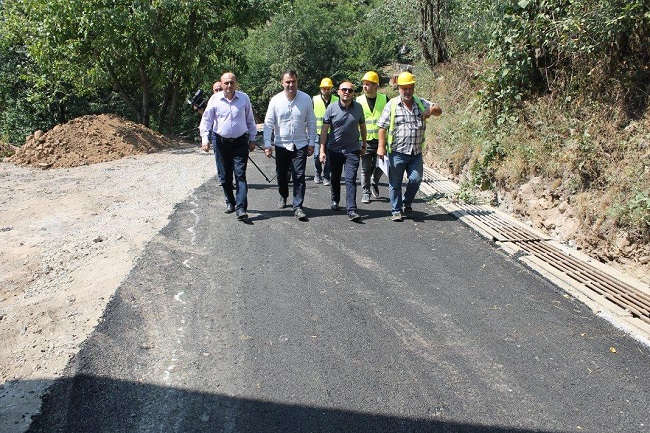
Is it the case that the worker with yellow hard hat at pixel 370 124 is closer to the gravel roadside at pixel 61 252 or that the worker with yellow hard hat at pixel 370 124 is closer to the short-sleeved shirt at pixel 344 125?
the short-sleeved shirt at pixel 344 125

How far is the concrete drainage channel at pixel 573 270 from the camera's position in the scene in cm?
493

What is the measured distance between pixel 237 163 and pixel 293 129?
0.92 meters

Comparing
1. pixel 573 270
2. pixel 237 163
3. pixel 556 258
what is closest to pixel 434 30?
pixel 237 163

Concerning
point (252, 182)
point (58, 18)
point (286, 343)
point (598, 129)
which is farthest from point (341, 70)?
point (286, 343)

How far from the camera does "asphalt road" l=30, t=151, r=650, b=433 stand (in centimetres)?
353

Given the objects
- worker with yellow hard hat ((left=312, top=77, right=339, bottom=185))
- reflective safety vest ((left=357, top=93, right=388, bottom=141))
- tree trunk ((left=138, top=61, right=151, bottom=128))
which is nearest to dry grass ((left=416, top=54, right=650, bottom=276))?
reflective safety vest ((left=357, top=93, right=388, bottom=141))

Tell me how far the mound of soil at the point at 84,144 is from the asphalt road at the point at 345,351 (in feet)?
31.4

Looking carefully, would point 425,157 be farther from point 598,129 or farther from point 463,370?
point 463,370

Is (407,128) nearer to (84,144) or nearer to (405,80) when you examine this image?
(405,80)

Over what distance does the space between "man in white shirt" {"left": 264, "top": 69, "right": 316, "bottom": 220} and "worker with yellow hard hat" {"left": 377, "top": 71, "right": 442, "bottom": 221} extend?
1022 millimetres

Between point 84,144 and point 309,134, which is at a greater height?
point 309,134

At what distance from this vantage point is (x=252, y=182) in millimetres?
11195

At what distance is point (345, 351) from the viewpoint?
14.2ft

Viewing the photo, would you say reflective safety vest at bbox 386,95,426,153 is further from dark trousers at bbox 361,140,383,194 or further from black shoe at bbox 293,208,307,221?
black shoe at bbox 293,208,307,221
